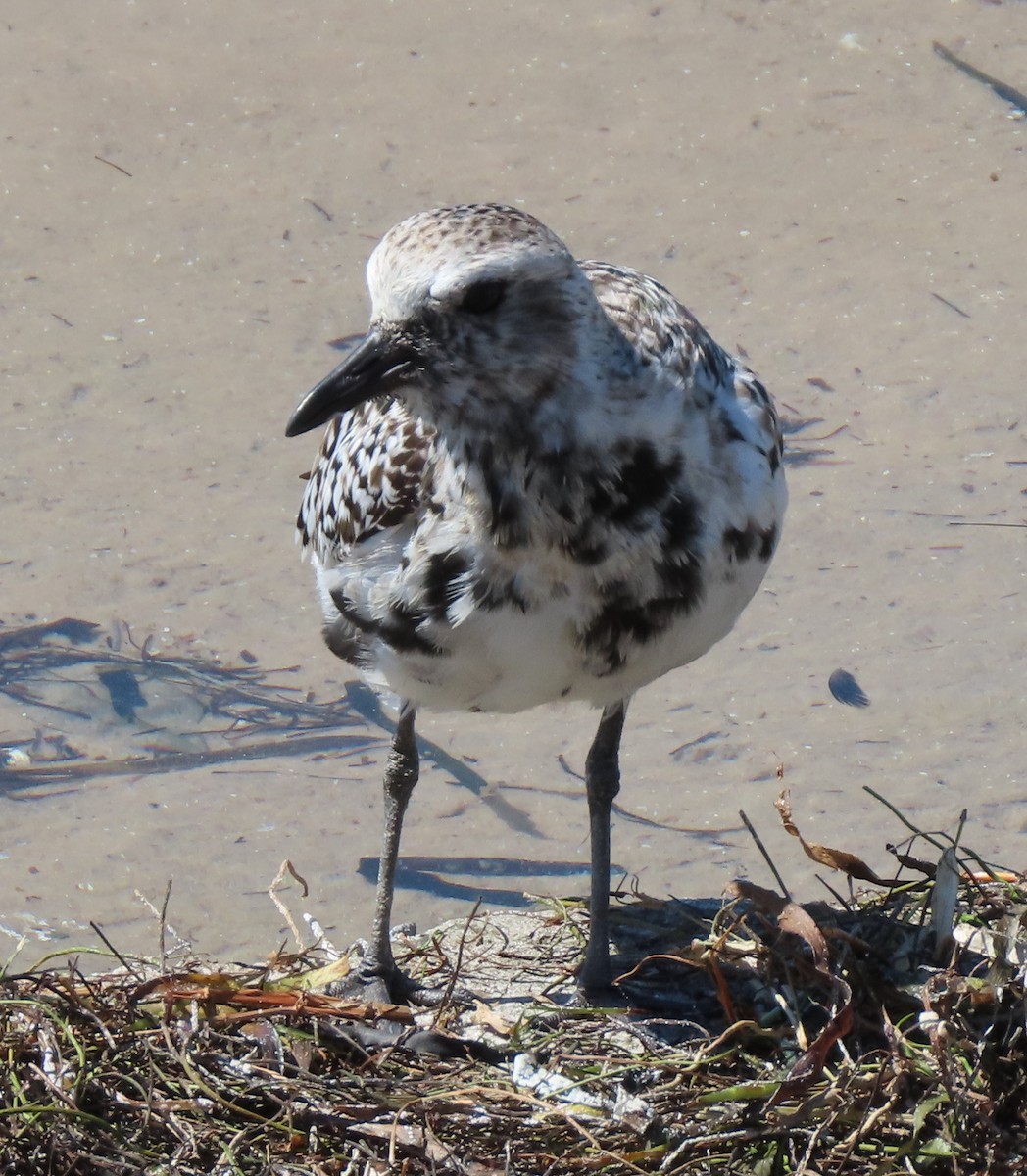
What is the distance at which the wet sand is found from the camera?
765 cm

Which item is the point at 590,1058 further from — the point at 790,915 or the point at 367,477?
the point at 367,477

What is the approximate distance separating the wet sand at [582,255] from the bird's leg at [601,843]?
1576 mm

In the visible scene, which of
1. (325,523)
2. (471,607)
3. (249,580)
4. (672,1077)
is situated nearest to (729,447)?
(471,607)

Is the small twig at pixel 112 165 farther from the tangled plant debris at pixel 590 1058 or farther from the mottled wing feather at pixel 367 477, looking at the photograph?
the tangled plant debris at pixel 590 1058

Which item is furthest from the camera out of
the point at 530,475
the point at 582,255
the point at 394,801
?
the point at 582,255

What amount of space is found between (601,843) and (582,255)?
18.0 feet

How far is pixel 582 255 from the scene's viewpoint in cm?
1039

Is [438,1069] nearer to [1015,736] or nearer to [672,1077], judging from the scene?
[672,1077]

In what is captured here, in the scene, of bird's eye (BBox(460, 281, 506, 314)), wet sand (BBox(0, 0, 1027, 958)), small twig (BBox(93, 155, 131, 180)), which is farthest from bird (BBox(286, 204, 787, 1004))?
small twig (BBox(93, 155, 131, 180))

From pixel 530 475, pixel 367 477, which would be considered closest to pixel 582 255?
pixel 367 477

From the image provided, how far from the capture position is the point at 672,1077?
4.55 metres

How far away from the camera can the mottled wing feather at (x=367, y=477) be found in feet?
15.6

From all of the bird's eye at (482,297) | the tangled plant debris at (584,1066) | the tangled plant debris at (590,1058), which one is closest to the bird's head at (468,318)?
the bird's eye at (482,297)

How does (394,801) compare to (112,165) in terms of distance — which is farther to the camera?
(112,165)
